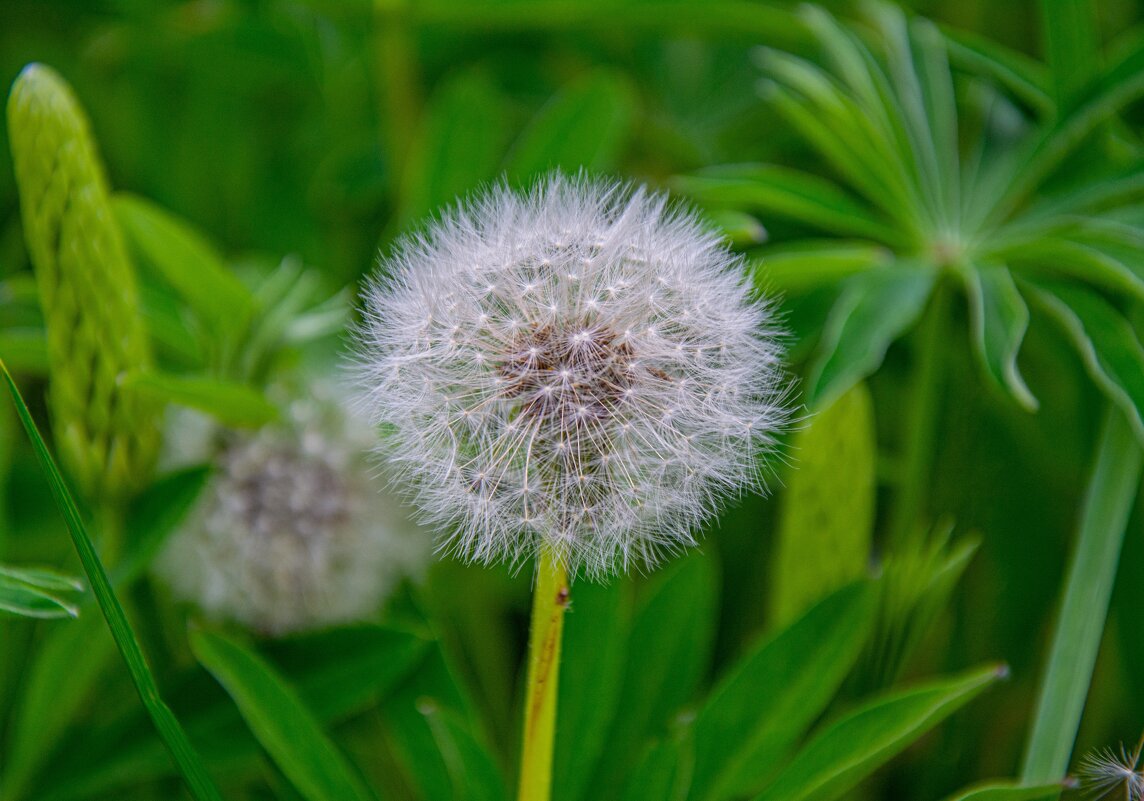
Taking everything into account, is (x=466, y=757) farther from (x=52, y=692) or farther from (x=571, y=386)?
(x=52, y=692)

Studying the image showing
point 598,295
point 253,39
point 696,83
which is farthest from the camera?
point 696,83

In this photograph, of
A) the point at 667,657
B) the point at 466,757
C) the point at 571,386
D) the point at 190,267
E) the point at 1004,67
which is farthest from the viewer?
the point at 1004,67

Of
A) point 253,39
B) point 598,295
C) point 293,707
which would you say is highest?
point 253,39

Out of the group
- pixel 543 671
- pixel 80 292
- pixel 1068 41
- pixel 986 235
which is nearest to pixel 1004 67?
pixel 1068 41

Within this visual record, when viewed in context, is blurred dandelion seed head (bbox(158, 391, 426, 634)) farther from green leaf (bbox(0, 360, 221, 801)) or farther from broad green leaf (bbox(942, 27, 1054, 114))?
broad green leaf (bbox(942, 27, 1054, 114))

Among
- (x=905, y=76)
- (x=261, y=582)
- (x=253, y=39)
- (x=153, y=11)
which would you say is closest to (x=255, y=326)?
(x=261, y=582)

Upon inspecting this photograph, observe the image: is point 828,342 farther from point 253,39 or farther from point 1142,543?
point 253,39

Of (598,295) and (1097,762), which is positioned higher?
(598,295)
